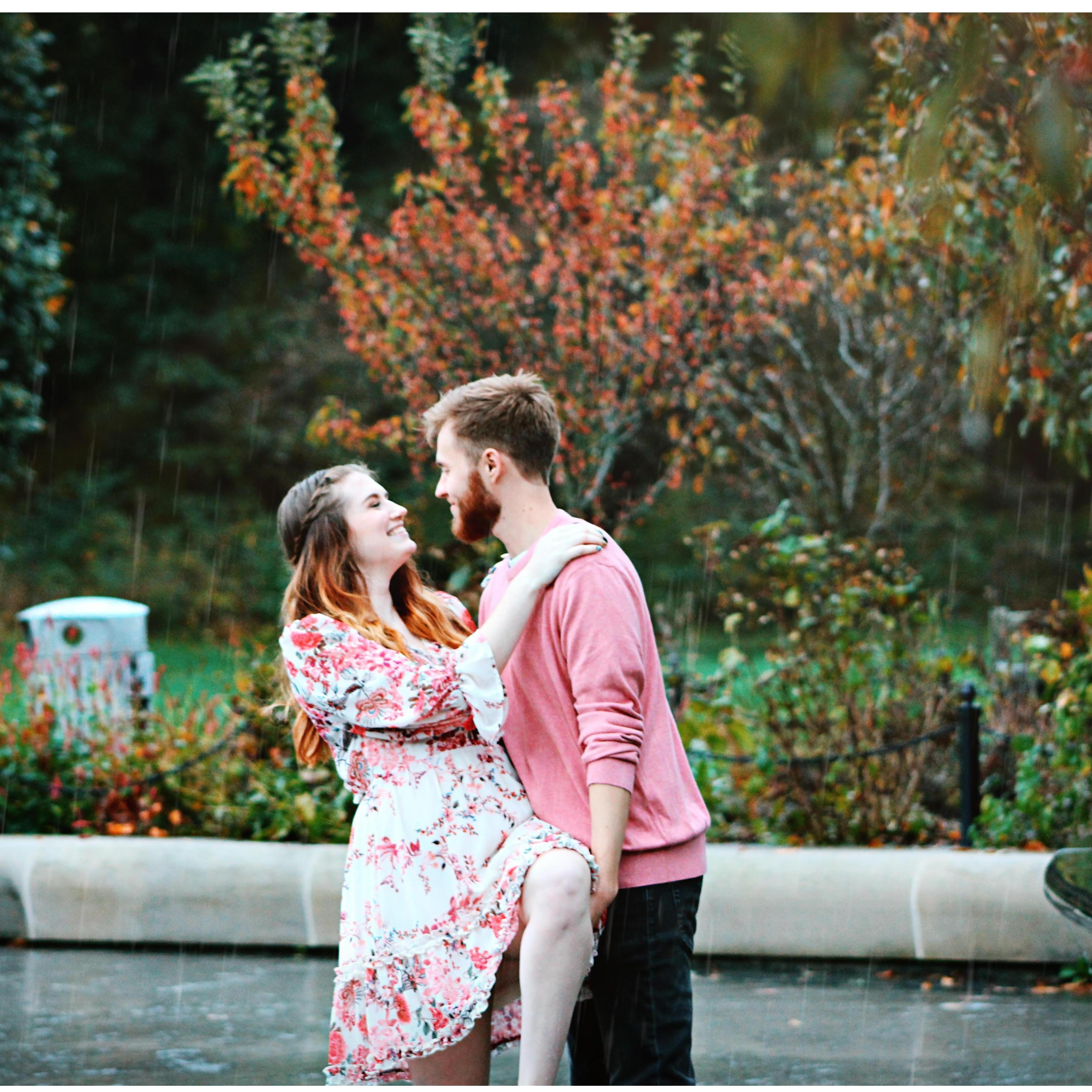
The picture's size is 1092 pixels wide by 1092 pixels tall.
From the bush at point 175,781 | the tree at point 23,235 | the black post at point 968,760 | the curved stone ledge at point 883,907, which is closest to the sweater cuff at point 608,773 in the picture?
the curved stone ledge at point 883,907

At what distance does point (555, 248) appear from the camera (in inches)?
323

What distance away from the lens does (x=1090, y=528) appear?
12977mm

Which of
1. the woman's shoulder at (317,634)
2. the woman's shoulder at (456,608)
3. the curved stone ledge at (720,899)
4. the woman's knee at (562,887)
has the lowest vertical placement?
the curved stone ledge at (720,899)

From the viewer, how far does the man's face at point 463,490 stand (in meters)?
2.43

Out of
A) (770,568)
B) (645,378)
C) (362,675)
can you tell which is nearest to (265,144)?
(645,378)

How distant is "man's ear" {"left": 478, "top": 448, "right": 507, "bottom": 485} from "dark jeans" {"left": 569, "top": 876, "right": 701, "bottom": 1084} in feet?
2.47

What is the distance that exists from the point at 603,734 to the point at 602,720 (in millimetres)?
22

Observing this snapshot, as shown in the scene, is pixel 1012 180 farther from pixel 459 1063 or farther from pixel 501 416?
pixel 459 1063

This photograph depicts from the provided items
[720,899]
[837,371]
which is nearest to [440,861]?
[720,899]

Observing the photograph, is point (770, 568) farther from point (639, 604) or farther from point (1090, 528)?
point (1090, 528)

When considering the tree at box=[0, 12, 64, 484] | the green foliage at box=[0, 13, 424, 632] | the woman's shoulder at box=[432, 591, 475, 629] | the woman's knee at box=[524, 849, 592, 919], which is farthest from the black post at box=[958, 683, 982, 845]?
the green foliage at box=[0, 13, 424, 632]

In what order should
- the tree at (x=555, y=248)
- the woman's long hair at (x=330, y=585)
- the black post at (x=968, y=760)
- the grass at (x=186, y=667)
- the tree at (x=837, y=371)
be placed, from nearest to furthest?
the woman's long hair at (x=330, y=585)
the black post at (x=968, y=760)
the grass at (x=186, y=667)
the tree at (x=555, y=248)
the tree at (x=837, y=371)

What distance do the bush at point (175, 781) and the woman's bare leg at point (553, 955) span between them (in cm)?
378

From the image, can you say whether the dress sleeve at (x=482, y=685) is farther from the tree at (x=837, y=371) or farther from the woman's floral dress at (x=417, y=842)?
the tree at (x=837, y=371)
